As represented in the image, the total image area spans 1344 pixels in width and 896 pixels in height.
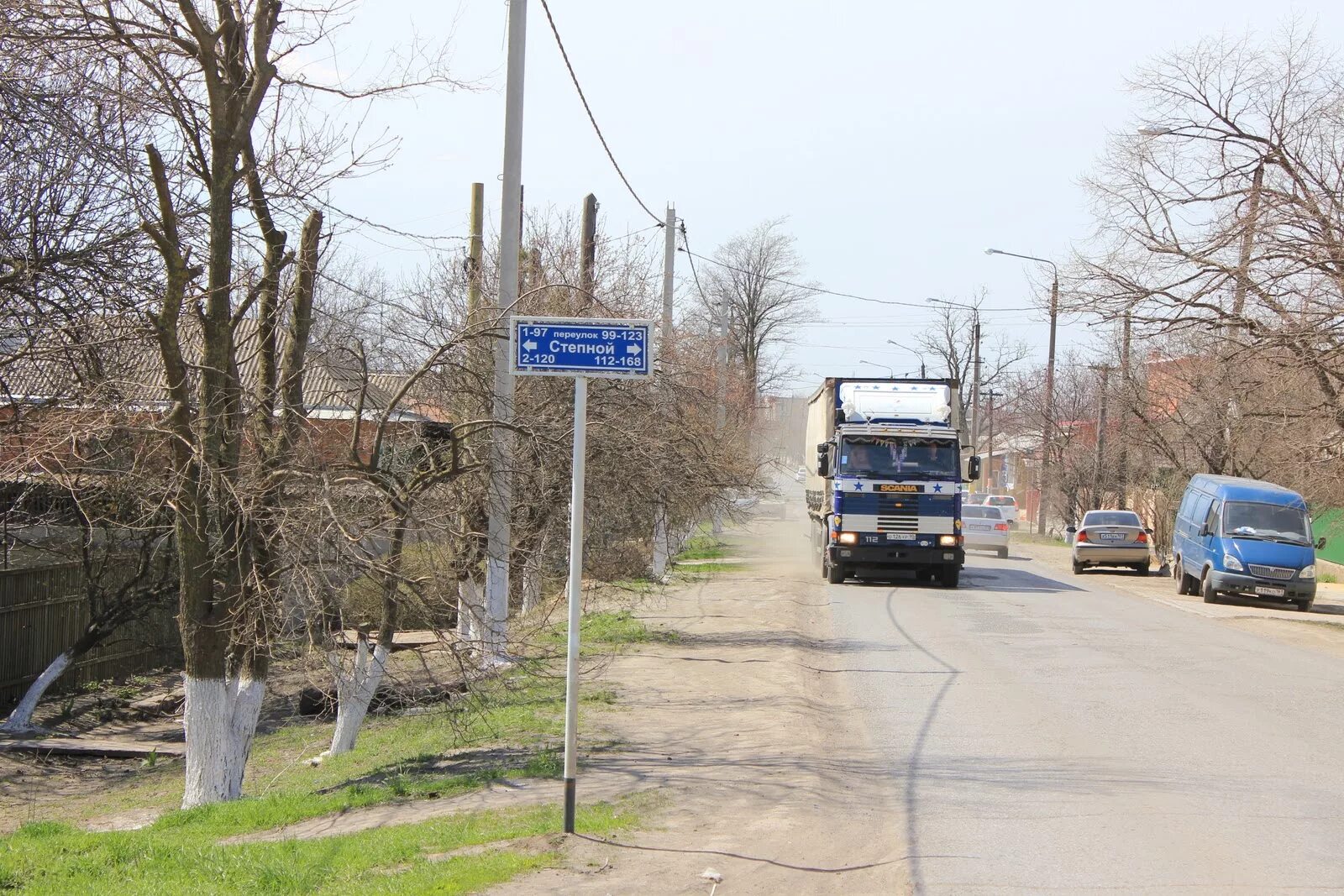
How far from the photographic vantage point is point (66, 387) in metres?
11.1

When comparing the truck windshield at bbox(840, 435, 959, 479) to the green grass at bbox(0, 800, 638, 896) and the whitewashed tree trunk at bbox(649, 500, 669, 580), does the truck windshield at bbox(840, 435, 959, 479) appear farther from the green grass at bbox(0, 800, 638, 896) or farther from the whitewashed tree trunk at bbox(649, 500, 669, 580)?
the green grass at bbox(0, 800, 638, 896)

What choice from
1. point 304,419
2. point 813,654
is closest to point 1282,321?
point 813,654

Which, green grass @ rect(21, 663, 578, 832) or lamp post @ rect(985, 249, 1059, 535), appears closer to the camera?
green grass @ rect(21, 663, 578, 832)

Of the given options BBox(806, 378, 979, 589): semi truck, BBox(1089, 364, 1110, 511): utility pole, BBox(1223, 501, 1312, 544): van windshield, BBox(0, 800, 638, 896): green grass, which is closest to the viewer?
BBox(0, 800, 638, 896): green grass

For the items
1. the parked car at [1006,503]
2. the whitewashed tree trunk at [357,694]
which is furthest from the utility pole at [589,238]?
the parked car at [1006,503]

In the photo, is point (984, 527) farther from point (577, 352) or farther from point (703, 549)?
point (577, 352)

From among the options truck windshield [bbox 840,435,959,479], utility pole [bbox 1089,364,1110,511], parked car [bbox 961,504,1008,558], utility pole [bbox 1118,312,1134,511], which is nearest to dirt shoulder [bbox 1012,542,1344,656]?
parked car [bbox 961,504,1008,558]

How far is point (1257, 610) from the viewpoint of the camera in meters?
24.6

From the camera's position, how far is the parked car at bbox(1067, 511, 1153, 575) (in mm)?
32719

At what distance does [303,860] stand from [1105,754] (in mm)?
5930

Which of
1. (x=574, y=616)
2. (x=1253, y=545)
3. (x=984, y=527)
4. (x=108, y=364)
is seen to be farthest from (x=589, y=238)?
(x=984, y=527)

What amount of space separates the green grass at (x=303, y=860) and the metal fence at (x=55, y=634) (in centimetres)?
892

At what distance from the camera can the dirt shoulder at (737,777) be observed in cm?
643

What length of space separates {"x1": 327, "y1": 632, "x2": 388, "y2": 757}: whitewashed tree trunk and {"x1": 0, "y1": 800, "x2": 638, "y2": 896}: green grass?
298 cm
